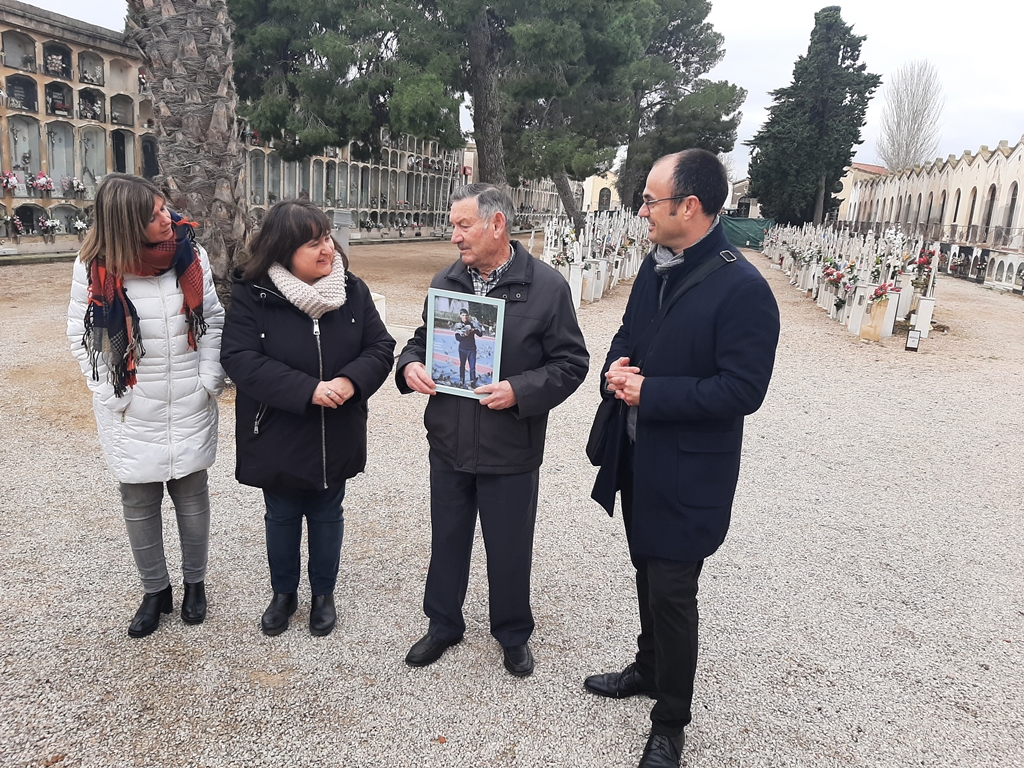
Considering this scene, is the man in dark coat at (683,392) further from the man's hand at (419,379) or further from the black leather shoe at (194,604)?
the black leather shoe at (194,604)

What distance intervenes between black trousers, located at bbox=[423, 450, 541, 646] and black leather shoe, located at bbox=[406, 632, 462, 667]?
24mm

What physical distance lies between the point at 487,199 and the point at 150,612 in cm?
195

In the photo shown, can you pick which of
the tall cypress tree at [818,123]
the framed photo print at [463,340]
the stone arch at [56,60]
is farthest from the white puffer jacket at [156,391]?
the tall cypress tree at [818,123]

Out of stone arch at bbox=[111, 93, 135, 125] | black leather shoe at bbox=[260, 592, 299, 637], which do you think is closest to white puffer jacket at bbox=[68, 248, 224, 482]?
black leather shoe at bbox=[260, 592, 299, 637]

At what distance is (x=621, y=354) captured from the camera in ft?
7.61

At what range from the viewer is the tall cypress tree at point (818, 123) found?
36.1 meters

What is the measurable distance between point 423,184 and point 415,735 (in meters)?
27.7

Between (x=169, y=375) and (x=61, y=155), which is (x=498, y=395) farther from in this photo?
(x=61, y=155)

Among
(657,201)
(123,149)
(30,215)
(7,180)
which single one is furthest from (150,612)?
(123,149)

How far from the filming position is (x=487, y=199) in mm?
2264

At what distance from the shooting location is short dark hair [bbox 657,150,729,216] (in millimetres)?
1872

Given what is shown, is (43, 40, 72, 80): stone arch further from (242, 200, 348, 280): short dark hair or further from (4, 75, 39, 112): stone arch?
(242, 200, 348, 280): short dark hair

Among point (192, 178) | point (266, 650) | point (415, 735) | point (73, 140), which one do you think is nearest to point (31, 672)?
point (266, 650)

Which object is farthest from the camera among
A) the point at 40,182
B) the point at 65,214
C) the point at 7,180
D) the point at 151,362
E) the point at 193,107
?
the point at 65,214
